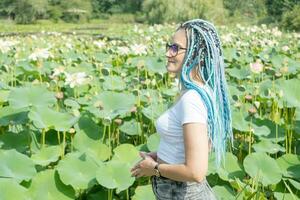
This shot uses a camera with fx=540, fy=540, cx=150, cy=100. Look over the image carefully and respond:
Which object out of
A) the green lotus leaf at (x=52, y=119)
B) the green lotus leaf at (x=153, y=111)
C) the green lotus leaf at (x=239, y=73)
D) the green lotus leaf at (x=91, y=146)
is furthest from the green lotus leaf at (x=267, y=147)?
the green lotus leaf at (x=239, y=73)

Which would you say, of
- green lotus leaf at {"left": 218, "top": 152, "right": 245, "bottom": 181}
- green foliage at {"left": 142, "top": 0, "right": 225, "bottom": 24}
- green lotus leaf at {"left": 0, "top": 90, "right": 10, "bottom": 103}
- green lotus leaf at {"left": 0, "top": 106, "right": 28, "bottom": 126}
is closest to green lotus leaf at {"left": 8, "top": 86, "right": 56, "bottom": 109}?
green lotus leaf at {"left": 0, "top": 106, "right": 28, "bottom": 126}

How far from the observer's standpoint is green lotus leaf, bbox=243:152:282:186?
1.78 metres

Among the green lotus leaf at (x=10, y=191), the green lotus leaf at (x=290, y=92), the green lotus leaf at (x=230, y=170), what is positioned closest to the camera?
the green lotus leaf at (x=10, y=191)

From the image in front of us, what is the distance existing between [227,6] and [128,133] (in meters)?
24.9

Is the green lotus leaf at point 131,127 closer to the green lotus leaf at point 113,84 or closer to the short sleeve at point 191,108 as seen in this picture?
the green lotus leaf at point 113,84

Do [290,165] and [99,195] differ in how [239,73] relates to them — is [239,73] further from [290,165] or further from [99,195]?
[99,195]

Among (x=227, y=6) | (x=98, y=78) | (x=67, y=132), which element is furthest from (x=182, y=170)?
(x=227, y=6)

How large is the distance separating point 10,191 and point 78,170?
29 cm

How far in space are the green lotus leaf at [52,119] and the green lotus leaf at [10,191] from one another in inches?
17.2

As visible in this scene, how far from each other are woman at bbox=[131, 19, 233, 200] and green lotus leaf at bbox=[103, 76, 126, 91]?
153cm

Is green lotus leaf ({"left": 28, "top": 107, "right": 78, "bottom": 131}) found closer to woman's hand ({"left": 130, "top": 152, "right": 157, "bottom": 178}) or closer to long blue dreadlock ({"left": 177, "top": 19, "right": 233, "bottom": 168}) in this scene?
woman's hand ({"left": 130, "top": 152, "right": 157, "bottom": 178})

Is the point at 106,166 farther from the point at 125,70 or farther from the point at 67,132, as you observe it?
the point at 125,70

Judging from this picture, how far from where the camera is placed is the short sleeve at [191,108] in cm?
107

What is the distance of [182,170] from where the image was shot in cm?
108
